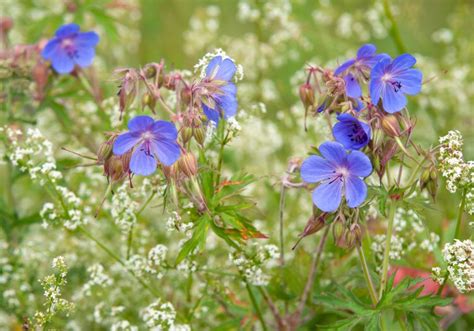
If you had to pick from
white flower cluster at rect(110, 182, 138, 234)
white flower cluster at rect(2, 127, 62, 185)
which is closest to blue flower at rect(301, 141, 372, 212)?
white flower cluster at rect(110, 182, 138, 234)

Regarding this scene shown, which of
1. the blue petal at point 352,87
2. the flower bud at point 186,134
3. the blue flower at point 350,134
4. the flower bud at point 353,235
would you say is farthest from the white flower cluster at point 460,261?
the flower bud at point 186,134

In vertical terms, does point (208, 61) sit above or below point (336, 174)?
above

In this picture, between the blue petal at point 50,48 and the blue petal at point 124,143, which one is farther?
the blue petal at point 50,48

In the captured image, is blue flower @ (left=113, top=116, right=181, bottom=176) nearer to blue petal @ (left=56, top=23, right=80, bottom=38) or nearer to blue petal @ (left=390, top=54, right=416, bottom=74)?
blue petal @ (left=390, top=54, right=416, bottom=74)

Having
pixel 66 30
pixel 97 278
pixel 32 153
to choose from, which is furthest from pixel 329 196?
pixel 66 30

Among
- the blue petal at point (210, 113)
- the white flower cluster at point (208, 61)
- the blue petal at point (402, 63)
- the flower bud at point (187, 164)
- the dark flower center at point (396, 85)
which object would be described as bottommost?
the flower bud at point (187, 164)

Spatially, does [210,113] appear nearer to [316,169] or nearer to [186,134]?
[186,134]

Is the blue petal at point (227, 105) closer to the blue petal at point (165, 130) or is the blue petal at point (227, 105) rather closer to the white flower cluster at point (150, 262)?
the blue petal at point (165, 130)
